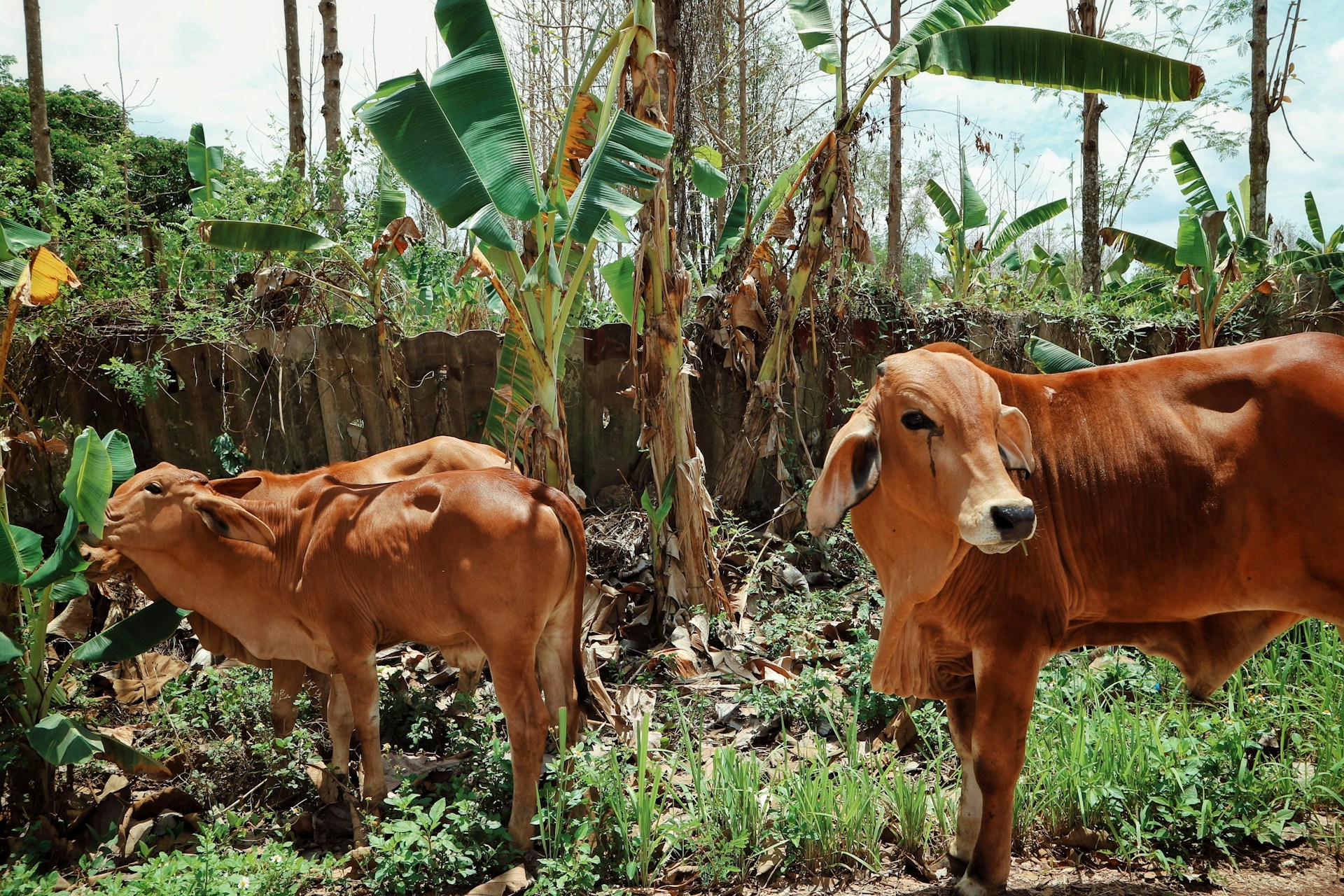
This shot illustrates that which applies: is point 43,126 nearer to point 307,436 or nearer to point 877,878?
point 307,436

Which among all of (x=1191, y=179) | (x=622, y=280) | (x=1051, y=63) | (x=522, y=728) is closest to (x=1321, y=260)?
(x=1191, y=179)

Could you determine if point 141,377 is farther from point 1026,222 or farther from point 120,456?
point 1026,222

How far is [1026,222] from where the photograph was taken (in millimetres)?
11250

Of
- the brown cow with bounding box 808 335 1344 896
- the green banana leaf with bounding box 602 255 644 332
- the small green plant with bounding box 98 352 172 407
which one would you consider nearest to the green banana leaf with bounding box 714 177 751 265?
the green banana leaf with bounding box 602 255 644 332

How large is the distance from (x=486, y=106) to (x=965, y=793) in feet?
12.5

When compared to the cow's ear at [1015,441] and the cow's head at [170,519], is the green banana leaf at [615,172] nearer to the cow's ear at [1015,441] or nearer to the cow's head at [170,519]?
the cow's head at [170,519]

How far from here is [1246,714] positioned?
424 centimetres

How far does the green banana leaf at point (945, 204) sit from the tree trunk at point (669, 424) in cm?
586

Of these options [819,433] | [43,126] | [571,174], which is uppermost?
[43,126]

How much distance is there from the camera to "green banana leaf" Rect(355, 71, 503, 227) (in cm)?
434

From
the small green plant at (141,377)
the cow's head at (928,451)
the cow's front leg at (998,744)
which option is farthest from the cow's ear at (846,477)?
the small green plant at (141,377)

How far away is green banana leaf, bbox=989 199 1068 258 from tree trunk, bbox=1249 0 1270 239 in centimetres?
197

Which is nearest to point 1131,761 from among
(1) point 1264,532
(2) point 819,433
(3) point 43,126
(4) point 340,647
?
(1) point 1264,532

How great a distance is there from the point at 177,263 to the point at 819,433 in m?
5.24
